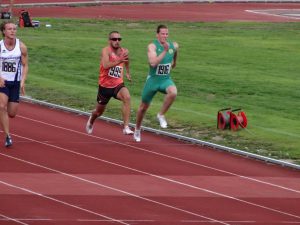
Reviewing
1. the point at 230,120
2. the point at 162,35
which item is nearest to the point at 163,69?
the point at 162,35

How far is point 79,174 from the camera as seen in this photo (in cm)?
1415

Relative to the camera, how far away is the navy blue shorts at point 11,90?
15414mm

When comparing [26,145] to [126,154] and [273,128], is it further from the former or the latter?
[273,128]

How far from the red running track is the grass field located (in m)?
1.20

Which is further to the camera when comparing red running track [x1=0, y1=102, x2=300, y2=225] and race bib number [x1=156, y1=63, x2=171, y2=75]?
race bib number [x1=156, y1=63, x2=171, y2=75]

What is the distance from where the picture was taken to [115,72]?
16.4 meters

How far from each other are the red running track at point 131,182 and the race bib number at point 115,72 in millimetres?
986

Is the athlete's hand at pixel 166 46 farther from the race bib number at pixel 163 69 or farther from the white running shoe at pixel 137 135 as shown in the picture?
the white running shoe at pixel 137 135

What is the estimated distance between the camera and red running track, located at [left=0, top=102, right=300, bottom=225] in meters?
12.1

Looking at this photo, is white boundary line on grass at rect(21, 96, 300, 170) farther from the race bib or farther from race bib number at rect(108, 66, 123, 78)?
the race bib

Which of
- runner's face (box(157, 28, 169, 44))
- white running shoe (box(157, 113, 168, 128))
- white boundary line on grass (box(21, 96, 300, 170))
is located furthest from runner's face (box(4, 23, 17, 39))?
white running shoe (box(157, 113, 168, 128))

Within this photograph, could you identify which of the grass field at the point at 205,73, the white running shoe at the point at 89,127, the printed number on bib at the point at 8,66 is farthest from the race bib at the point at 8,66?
the grass field at the point at 205,73

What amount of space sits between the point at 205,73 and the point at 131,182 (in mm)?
12520

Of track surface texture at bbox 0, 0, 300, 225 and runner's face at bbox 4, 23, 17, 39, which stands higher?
runner's face at bbox 4, 23, 17, 39
